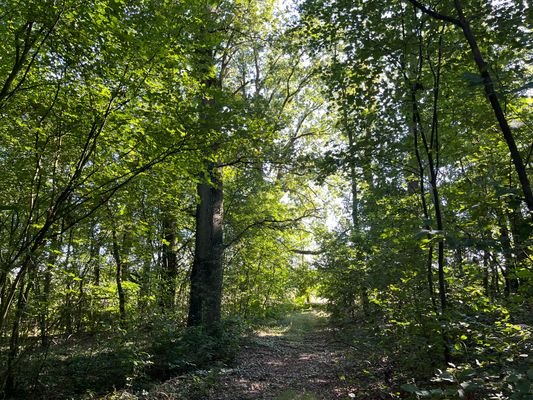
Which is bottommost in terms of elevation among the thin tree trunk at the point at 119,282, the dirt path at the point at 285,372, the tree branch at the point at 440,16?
the dirt path at the point at 285,372

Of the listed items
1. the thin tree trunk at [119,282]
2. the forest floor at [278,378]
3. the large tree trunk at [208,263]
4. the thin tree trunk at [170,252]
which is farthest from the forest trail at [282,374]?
the thin tree trunk at [170,252]

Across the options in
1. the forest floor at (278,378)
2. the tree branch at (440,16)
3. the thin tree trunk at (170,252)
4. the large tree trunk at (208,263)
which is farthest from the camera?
the thin tree trunk at (170,252)

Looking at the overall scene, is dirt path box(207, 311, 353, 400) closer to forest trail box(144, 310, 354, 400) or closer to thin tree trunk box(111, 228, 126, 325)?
forest trail box(144, 310, 354, 400)

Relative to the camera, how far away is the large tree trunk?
8.50 metres

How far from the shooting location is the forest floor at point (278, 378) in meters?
5.26

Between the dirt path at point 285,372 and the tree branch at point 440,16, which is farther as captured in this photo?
the dirt path at point 285,372

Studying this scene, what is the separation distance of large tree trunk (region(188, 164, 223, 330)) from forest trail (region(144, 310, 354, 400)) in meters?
1.29

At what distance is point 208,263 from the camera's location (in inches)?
348

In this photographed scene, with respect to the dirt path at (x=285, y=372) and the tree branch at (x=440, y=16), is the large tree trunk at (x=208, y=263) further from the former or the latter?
the tree branch at (x=440, y=16)

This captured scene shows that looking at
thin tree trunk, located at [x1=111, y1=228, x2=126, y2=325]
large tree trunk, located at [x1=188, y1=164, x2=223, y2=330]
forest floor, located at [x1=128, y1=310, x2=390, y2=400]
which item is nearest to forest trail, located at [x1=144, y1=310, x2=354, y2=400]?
forest floor, located at [x1=128, y1=310, x2=390, y2=400]

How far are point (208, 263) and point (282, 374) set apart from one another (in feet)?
10.8

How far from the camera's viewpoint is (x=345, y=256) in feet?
34.9

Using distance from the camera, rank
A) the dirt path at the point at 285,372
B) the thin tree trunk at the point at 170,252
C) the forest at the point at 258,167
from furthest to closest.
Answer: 1. the thin tree trunk at the point at 170,252
2. the dirt path at the point at 285,372
3. the forest at the point at 258,167

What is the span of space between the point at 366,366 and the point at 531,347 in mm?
3446
